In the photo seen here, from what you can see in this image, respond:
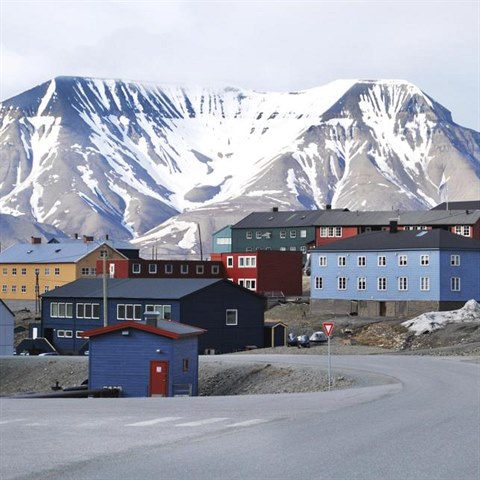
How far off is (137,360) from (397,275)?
4661cm

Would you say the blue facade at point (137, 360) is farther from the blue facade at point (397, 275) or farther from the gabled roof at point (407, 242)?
the gabled roof at point (407, 242)

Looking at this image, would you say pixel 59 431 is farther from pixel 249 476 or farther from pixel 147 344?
pixel 147 344

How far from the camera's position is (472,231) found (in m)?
132

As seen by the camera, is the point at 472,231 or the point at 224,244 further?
the point at 224,244

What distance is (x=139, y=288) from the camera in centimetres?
8256

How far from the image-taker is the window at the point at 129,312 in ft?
262

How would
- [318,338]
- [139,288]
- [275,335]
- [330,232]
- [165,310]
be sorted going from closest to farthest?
[165,310]
[275,335]
[318,338]
[139,288]
[330,232]

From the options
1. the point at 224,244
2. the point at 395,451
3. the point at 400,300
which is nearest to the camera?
the point at 395,451

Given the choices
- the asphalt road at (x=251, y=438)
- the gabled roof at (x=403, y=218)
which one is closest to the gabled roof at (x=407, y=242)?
the gabled roof at (x=403, y=218)

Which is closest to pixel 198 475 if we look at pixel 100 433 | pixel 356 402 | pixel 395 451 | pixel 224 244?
pixel 395 451

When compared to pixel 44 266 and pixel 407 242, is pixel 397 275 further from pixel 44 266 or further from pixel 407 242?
pixel 44 266

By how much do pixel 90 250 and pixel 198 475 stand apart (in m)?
116

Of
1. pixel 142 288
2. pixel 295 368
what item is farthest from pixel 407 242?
pixel 295 368

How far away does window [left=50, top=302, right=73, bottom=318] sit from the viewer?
86.1 meters
